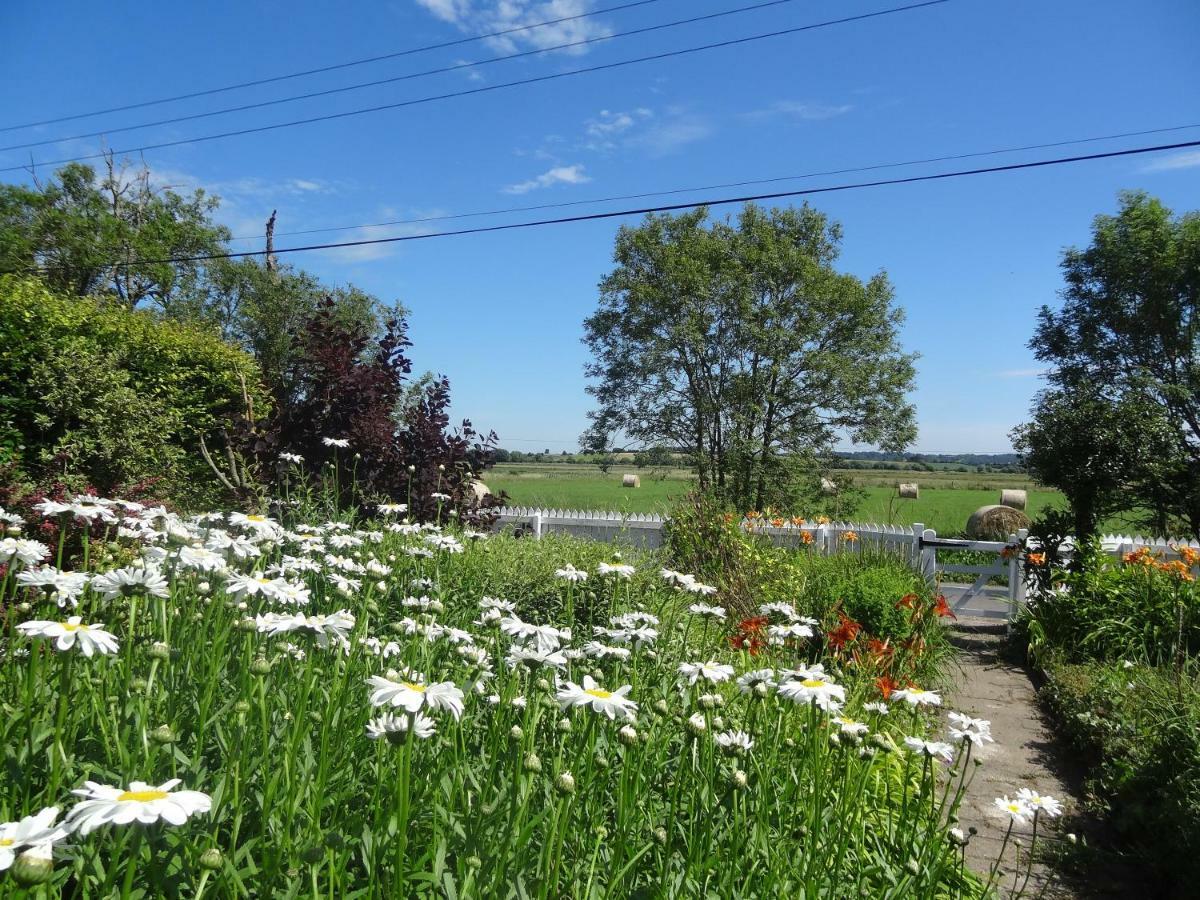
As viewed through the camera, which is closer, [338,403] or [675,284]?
[338,403]

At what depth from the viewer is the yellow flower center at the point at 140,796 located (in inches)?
38.7

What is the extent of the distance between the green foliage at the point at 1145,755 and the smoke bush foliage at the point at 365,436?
173 inches

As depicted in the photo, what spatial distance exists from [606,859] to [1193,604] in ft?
18.6

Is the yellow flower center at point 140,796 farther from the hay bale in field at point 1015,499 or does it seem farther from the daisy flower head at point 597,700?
the hay bale in field at point 1015,499

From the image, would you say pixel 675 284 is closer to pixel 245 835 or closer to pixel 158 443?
pixel 158 443

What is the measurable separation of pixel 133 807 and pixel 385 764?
28.3 inches

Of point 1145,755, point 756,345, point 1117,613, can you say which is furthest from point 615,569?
point 756,345

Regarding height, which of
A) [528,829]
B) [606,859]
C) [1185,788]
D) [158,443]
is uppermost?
[158,443]

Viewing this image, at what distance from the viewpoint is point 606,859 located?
72.2 inches

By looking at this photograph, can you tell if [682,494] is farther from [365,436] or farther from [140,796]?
[140,796]

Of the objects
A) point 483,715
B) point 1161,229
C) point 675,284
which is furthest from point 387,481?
point 1161,229

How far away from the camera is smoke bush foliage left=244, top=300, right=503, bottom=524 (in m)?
6.14

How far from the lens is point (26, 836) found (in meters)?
0.91

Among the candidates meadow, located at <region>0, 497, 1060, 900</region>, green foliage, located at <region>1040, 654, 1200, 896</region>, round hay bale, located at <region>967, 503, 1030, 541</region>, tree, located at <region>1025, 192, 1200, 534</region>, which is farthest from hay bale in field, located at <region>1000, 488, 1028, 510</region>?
meadow, located at <region>0, 497, 1060, 900</region>
